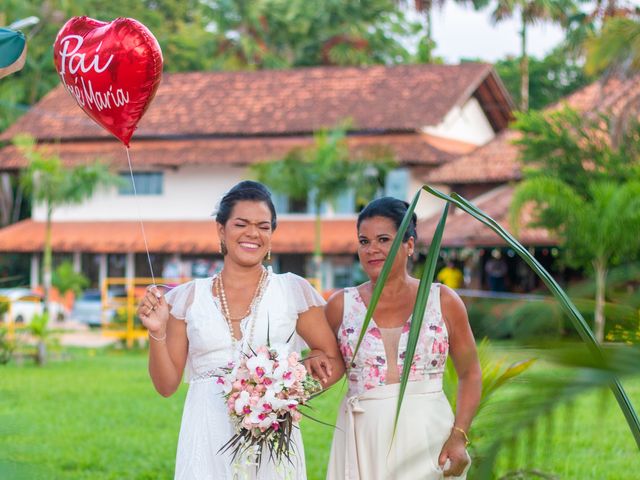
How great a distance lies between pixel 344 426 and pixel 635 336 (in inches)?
105

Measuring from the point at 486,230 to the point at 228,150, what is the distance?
8919 millimetres

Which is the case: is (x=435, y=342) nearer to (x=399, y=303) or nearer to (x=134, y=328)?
(x=399, y=303)

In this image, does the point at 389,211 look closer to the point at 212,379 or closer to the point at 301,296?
the point at 301,296

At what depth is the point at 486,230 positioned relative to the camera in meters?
24.0

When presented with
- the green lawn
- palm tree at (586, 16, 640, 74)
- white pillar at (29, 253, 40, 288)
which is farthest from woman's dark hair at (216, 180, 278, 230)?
white pillar at (29, 253, 40, 288)

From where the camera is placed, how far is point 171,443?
9.80m

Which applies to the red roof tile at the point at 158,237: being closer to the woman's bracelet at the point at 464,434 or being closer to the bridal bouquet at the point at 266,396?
the woman's bracelet at the point at 464,434

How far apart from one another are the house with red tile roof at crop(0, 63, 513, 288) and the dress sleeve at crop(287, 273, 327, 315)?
24.2 metres

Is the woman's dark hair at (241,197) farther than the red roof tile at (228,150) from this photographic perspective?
No

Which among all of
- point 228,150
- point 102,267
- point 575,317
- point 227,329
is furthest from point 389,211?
point 102,267

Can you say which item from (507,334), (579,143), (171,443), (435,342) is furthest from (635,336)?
(579,143)

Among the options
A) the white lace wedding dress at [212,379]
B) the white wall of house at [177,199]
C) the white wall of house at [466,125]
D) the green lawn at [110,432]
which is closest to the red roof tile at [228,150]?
the white wall of house at [466,125]

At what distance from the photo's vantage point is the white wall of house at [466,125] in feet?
99.7

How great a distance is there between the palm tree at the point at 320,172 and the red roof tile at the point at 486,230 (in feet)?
6.47
